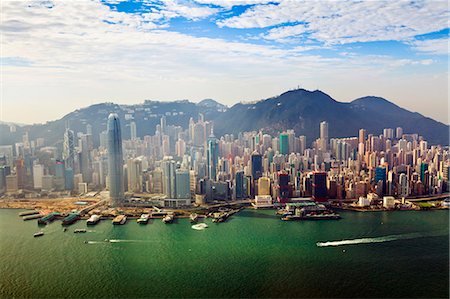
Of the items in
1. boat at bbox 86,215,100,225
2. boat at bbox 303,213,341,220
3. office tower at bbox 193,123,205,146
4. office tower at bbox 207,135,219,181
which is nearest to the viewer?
boat at bbox 86,215,100,225

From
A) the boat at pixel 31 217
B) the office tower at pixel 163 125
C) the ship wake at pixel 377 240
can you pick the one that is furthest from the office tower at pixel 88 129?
the ship wake at pixel 377 240

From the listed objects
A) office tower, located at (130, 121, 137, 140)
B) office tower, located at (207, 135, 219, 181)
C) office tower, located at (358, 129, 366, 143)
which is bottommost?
office tower, located at (207, 135, 219, 181)

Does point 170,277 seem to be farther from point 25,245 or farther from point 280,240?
point 25,245

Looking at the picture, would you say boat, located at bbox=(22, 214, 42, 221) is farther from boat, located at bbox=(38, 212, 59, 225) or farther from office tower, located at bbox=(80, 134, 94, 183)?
office tower, located at bbox=(80, 134, 94, 183)

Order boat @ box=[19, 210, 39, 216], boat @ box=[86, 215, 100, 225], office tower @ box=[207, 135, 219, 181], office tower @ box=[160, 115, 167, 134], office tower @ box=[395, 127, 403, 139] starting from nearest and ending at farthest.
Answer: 1. boat @ box=[86, 215, 100, 225]
2. boat @ box=[19, 210, 39, 216]
3. office tower @ box=[207, 135, 219, 181]
4. office tower @ box=[395, 127, 403, 139]
5. office tower @ box=[160, 115, 167, 134]

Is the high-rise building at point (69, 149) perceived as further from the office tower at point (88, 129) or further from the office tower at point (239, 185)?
the office tower at point (239, 185)

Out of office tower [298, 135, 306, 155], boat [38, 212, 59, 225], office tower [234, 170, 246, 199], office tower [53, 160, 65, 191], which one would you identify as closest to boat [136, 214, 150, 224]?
boat [38, 212, 59, 225]

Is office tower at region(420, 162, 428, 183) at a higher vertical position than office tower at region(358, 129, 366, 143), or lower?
lower
